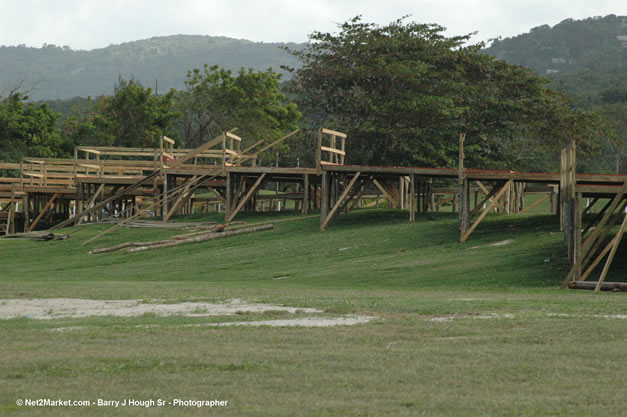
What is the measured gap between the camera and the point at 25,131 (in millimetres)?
63000

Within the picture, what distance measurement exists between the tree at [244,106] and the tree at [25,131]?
34.7ft

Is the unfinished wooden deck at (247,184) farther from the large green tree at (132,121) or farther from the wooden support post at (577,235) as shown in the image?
the large green tree at (132,121)

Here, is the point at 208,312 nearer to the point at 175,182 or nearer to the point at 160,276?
the point at 160,276

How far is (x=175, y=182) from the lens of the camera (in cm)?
4722

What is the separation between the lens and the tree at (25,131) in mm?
62156

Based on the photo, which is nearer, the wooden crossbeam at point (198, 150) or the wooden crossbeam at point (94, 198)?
the wooden crossbeam at point (198, 150)

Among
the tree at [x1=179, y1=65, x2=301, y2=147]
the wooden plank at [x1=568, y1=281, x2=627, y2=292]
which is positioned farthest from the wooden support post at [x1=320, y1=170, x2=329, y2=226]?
the tree at [x1=179, y1=65, x2=301, y2=147]

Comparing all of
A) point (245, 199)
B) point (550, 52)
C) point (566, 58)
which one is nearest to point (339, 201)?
point (245, 199)

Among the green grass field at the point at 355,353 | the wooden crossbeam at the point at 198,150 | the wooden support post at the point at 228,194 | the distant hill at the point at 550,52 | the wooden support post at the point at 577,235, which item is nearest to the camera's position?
the green grass field at the point at 355,353

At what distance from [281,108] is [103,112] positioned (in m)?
16.9

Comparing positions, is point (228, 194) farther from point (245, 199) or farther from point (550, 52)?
point (550, 52)

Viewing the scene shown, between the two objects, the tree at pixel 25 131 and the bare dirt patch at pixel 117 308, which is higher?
the tree at pixel 25 131

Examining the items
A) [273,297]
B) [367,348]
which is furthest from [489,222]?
[367,348]

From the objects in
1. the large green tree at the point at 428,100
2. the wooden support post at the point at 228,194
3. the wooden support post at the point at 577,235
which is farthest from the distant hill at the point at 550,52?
the wooden support post at the point at 577,235
